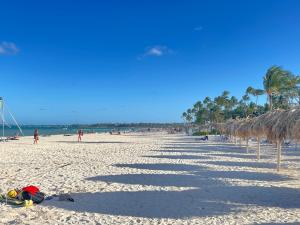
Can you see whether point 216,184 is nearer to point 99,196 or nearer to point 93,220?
point 99,196

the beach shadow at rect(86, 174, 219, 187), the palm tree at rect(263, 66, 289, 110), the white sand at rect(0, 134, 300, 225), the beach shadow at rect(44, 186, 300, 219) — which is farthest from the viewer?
the palm tree at rect(263, 66, 289, 110)

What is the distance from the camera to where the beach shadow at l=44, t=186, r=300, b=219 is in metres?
6.26

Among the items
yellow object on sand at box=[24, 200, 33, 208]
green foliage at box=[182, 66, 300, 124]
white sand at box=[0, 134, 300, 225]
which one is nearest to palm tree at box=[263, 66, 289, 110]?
green foliage at box=[182, 66, 300, 124]

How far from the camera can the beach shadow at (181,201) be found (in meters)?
6.26

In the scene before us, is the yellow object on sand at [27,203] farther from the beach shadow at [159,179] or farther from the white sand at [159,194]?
the beach shadow at [159,179]

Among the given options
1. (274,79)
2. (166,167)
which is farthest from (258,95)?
(166,167)

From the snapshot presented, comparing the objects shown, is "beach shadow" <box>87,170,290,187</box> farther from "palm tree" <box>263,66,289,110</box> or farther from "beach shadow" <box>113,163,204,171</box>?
"palm tree" <box>263,66,289,110</box>

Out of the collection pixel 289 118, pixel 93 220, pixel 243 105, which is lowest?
pixel 93 220

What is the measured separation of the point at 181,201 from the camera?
7.02 metres

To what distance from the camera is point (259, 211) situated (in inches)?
245

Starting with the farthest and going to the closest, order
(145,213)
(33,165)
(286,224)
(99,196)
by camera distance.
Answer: (33,165) → (99,196) → (145,213) → (286,224)

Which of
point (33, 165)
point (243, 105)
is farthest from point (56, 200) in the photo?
point (243, 105)

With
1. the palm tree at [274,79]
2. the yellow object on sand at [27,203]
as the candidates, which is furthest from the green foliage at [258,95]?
the yellow object on sand at [27,203]

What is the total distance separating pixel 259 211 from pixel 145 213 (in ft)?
6.83
